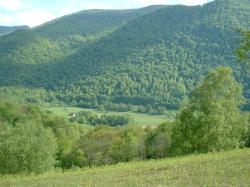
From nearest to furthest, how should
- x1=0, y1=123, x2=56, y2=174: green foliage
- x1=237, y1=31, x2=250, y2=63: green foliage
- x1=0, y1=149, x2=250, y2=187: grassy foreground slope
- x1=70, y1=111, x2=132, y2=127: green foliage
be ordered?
1. x1=0, y1=149, x2=250, y2=187: grassy foreground slope
2. x1=237, y1=31, x2=250, y2=63: green foliage
3. x1=0, y1=123, x2=56, y2=174: green foliage
4. x1=70, y1=111, x2=132, y2=127: green foliage

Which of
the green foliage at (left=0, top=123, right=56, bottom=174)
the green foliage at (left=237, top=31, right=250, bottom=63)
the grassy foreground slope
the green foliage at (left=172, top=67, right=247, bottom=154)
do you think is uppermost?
the green foliage at (left=237, top=31, right=250, bottom=63)

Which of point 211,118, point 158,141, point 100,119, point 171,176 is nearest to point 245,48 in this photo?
point 171,176

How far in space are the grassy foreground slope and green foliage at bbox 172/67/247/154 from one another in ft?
59.7

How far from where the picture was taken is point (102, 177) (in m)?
18.5

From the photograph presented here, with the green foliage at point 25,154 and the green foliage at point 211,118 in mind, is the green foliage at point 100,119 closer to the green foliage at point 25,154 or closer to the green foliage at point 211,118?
the green foliage at point 25,154

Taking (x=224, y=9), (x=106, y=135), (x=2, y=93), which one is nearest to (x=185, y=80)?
(x=224, y=9)

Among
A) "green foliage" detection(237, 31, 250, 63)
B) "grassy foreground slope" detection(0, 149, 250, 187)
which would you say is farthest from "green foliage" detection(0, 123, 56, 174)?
"green foliage" detection(237, 31, 250, 63)

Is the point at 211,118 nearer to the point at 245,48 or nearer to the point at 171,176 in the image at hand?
the point at 245,48

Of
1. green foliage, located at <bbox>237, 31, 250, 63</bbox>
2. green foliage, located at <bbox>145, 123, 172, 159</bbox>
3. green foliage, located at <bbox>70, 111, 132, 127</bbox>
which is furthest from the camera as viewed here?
green foliage, located at <bbox>70, 111, 132, 127</bbox>

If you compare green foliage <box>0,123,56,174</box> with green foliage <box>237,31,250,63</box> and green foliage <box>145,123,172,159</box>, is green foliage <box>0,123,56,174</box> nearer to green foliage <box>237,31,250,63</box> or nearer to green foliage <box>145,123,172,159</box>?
green foliage <box>145,123,172,159</box>

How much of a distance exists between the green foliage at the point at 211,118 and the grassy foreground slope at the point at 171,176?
18.2 metres

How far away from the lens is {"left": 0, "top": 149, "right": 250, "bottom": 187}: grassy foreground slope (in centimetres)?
1532

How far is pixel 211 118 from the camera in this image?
126ft

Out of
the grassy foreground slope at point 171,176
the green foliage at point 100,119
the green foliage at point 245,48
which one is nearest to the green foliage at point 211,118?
the grassy foreground slope at point 171,176
